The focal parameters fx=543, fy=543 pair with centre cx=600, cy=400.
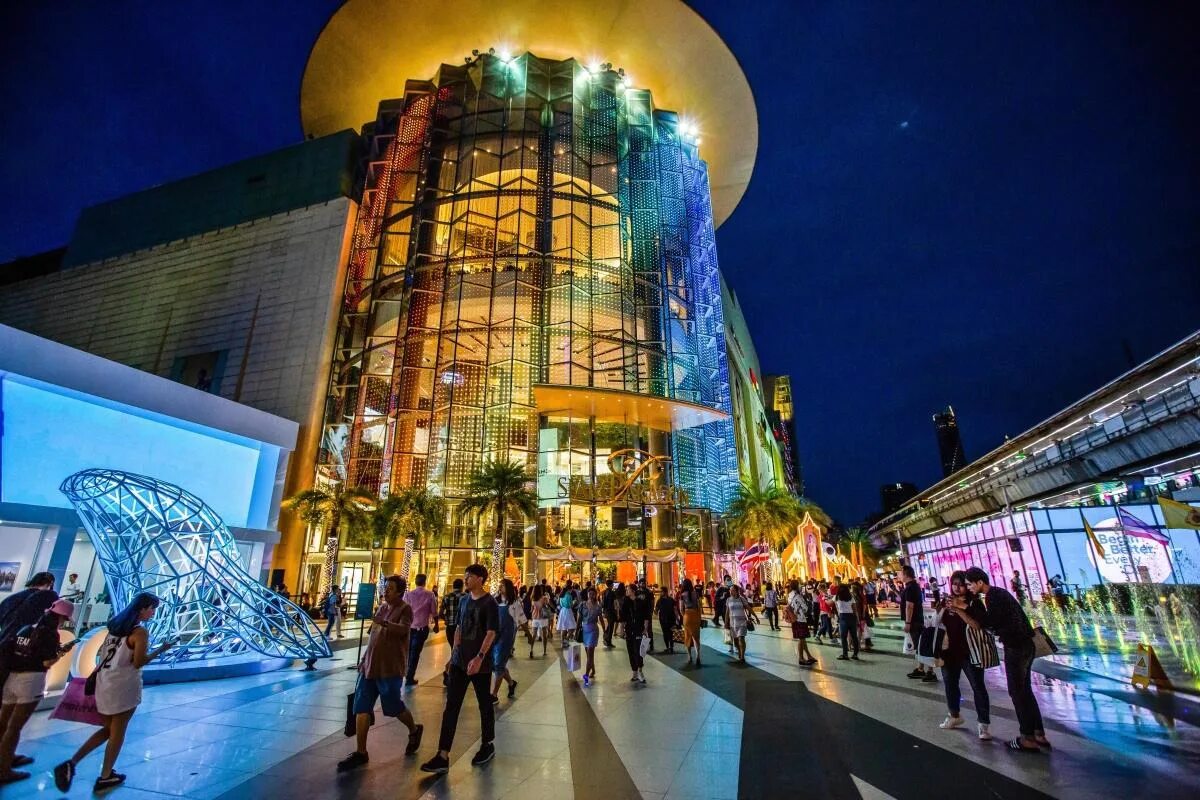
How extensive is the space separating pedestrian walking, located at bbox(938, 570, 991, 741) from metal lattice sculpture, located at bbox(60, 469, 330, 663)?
36.6ft

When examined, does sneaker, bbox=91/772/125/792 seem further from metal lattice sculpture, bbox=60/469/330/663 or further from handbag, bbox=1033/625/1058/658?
handbag, bbox=1033/625/1058/658

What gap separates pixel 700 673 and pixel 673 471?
22271mm

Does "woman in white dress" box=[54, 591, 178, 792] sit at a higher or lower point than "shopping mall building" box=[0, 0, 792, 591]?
lower

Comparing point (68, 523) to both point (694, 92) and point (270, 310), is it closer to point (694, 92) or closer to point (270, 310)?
point (270, 310)

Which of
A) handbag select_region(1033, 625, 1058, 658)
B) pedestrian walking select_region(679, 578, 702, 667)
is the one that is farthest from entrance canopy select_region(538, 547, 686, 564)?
handbag select_region(1033, 625, 1058, 658)

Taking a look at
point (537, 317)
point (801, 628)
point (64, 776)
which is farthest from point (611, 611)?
point (537, 317)

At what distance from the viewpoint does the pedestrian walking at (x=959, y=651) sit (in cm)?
588

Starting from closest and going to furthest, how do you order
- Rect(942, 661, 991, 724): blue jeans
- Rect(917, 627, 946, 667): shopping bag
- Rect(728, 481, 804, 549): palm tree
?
Rect(942, 661, 991, 724): blue jeans → Rect(917, 627, 946, 667): shopping bag → Rect(728, 481, 804, 549): palm tree

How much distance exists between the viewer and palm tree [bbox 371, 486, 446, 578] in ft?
89.2

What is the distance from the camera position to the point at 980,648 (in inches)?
235

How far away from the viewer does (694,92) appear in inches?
1773

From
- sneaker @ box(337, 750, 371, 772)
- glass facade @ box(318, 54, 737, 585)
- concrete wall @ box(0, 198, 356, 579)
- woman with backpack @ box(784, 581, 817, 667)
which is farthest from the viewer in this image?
concrete wall @ box(0, 198, 356, 579)

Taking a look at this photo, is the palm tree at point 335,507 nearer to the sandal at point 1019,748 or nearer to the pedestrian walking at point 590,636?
the pedestrian walking at point 590,636

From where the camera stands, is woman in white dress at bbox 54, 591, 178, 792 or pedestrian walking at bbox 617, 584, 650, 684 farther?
pedestrian walking at bbox 617, 584, 650, 684
